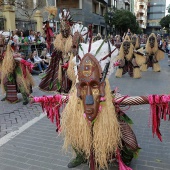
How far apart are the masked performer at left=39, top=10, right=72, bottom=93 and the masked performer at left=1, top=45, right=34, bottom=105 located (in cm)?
87

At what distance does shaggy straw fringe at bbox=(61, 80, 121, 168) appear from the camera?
2.58 m

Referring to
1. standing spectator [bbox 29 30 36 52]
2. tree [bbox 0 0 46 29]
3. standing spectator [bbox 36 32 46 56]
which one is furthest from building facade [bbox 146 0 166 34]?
standing spectator [bbox 29 30 36 52]

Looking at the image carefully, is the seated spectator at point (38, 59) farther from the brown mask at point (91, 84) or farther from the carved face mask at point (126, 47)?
the brown mask at point (91, 84)

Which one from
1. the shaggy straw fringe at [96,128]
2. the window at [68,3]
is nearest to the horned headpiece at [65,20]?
the shaggy straw fringe at [96,128]

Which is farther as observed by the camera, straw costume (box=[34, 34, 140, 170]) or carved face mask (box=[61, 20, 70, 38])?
carved face mask (box=[61, 20, 70, 38])

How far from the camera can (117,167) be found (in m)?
3.23

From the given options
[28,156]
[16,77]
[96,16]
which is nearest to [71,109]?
[28,156]

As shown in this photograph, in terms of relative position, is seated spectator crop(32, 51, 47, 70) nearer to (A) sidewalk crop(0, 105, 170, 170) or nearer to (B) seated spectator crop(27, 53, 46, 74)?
(B) seated spectator crop(27, 53, 46, 74)

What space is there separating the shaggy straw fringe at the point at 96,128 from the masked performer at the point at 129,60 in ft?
24.4

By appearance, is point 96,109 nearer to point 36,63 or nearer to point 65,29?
point 65,29

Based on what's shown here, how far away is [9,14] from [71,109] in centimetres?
1612

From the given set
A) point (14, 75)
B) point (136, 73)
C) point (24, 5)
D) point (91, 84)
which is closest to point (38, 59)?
point (136, 73)

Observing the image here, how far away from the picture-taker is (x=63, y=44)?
6434mm

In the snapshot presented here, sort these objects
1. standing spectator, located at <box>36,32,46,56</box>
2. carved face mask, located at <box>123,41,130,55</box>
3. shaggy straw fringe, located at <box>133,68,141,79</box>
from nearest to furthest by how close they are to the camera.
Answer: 1. carved face mask, located at <box>123,41,130,55</box>
2. shaggy straw fringe, located at <box>133,68,141,79</box>
3. standing spectator, located at <box>36,32,46,56</box>
